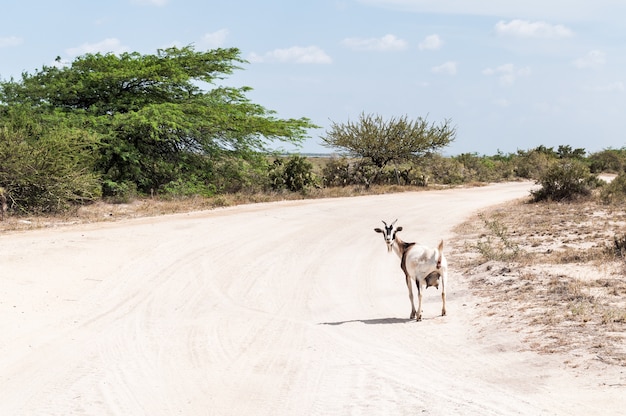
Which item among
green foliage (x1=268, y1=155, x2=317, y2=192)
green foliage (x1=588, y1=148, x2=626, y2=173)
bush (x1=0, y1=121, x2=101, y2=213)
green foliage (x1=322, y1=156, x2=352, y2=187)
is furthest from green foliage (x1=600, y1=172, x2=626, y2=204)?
green foliage (x1=588, y1=148, x2=626, y2=173)

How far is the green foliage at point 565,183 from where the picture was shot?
96.5ft

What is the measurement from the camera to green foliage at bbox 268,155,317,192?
3562 centimetres

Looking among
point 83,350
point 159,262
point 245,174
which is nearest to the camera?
point 83,350

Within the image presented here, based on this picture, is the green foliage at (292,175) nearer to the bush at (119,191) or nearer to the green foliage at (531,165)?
the bush at (119,191)

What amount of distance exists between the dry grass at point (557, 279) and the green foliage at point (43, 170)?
1376 cm

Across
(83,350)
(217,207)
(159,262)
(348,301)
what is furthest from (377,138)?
(83,350)

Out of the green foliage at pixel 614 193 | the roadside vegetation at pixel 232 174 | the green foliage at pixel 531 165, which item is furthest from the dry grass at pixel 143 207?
the green foliage at pixel 531 165

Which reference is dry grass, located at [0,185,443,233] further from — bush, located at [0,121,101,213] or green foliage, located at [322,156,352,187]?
green foliage, located at [322,156,352,187]

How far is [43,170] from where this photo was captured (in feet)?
80.2

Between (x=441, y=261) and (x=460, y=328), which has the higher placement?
(x=441, y=261)

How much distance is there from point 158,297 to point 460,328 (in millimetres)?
6070

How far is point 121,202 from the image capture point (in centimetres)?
2861

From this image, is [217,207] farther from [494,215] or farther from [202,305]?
[202,305]

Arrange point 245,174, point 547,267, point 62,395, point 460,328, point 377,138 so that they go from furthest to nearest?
point 377,138 < point 245,174 < point 547,267 < point 460,328 < point 62,395
